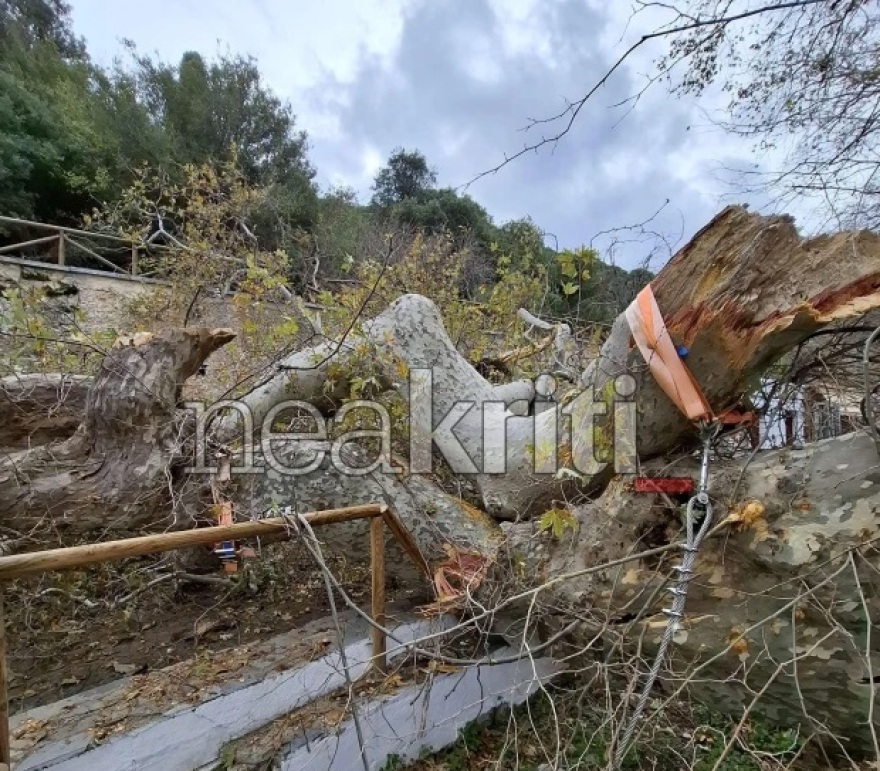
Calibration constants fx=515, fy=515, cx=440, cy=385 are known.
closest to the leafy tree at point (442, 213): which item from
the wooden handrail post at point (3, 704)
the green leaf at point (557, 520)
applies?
the green leaf at point (557, 520)

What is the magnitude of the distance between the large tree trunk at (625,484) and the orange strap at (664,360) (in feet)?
0.19

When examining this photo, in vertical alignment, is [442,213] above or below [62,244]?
above

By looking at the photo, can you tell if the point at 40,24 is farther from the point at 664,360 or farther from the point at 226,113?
the point at 664,360

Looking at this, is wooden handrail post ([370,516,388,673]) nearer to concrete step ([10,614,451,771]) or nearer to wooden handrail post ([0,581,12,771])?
concrete step ([10,614,451,771])

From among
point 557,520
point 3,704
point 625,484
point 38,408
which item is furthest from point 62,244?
point 625,484

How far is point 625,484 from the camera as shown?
1974 mm

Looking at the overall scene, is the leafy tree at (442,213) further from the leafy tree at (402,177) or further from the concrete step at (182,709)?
the concrete step at (182,709)

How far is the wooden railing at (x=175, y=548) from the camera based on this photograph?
1312 mm

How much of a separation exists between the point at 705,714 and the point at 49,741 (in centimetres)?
247

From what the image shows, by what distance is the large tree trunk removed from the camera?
5.38ft

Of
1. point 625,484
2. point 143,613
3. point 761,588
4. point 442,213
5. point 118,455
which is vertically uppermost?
point 442,213

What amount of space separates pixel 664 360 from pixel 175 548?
1666 millimetres

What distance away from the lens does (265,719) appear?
1.98 meters

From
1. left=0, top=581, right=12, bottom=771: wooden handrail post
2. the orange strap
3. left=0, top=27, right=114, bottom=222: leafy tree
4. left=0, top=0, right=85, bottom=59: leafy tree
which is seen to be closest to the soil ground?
left=0, top=581, right=12, bottom=771: wooden handrail post
